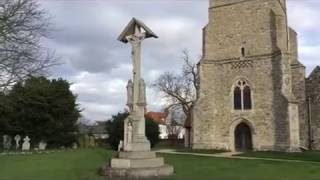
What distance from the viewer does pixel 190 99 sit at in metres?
53.2

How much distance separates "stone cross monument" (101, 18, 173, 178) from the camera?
500 inches

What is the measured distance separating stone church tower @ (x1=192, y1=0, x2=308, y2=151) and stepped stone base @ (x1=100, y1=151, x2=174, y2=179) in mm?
20136

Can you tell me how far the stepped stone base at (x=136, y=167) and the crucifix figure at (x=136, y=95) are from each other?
11.7 inches

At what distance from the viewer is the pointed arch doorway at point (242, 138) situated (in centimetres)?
3388

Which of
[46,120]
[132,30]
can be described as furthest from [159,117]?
[132,30]

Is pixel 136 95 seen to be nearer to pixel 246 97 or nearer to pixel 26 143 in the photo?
pixel 246 97

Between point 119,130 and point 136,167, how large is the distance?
26584 millimetres

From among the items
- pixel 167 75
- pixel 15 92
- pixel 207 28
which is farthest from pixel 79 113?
pixel 15 92

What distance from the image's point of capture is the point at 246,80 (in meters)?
34.1

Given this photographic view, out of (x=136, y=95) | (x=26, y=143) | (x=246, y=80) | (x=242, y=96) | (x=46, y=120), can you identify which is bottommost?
(x=26, y=143)

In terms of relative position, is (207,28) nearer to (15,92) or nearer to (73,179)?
(15,92)

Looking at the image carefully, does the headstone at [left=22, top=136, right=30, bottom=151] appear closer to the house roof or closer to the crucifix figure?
the house roof

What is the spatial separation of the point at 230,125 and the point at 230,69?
4.50 metres

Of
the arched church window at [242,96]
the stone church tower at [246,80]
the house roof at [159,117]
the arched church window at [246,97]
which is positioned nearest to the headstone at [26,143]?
the house roof at [159,117]
